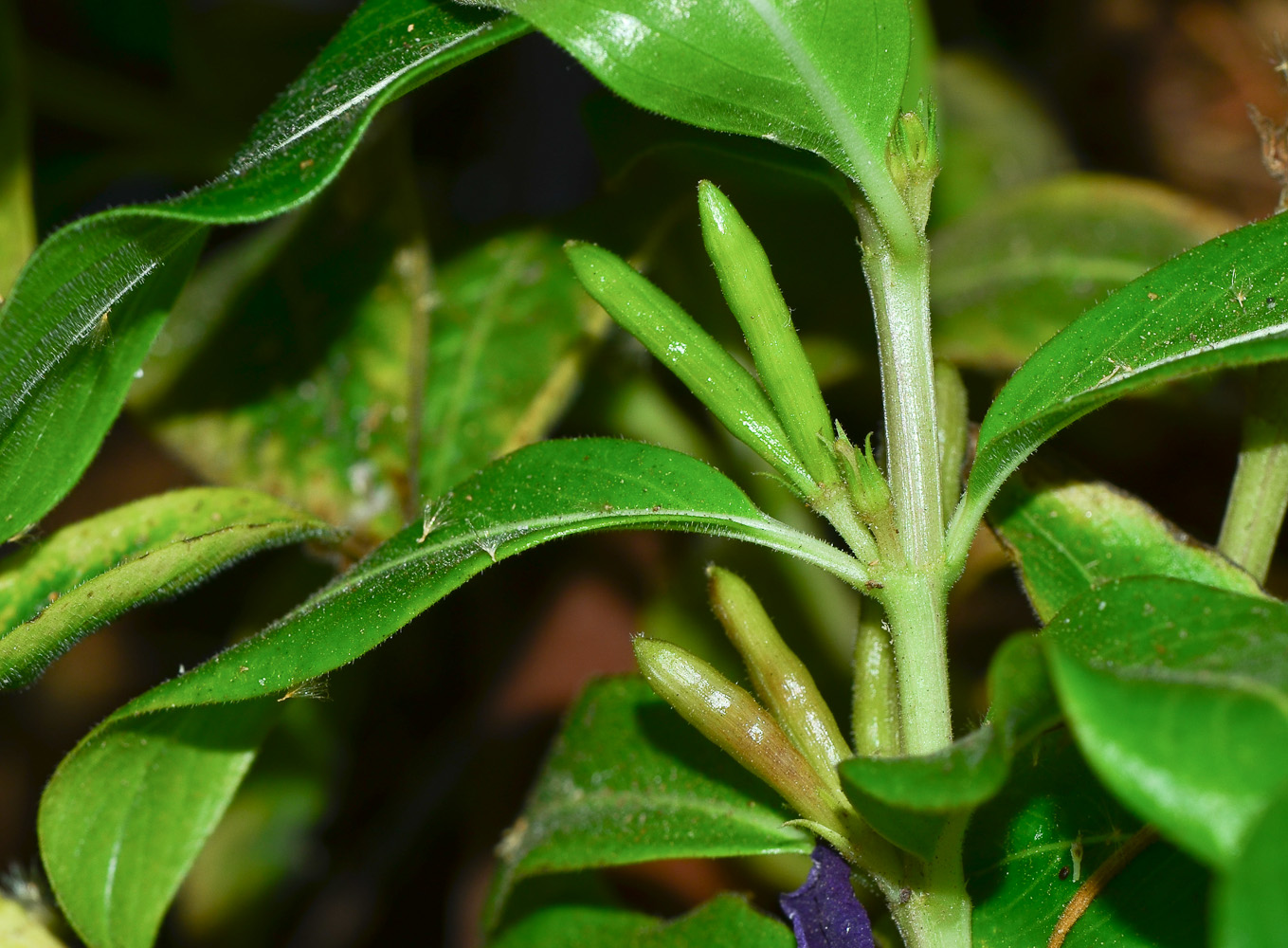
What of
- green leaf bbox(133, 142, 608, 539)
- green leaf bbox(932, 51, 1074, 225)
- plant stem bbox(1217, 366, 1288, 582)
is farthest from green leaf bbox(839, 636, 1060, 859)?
green leaf bbox(932, 51, 1074, 225)

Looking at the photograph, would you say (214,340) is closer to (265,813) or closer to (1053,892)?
(265,813)

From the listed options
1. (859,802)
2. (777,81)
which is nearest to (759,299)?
(777,81)

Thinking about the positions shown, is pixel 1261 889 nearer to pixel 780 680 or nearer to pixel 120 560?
pixel 780 680

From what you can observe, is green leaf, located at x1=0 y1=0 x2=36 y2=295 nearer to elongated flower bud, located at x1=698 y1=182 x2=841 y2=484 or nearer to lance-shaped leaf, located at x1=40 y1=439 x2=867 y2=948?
lance-shaped leaf, located at x1=40 y1=439 x2=867 y2=948

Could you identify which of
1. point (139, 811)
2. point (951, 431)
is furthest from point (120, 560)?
point (951, 431)

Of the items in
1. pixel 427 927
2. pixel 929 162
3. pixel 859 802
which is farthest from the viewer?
pixel 427 927

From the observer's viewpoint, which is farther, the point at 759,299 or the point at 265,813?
the point at 265,813
